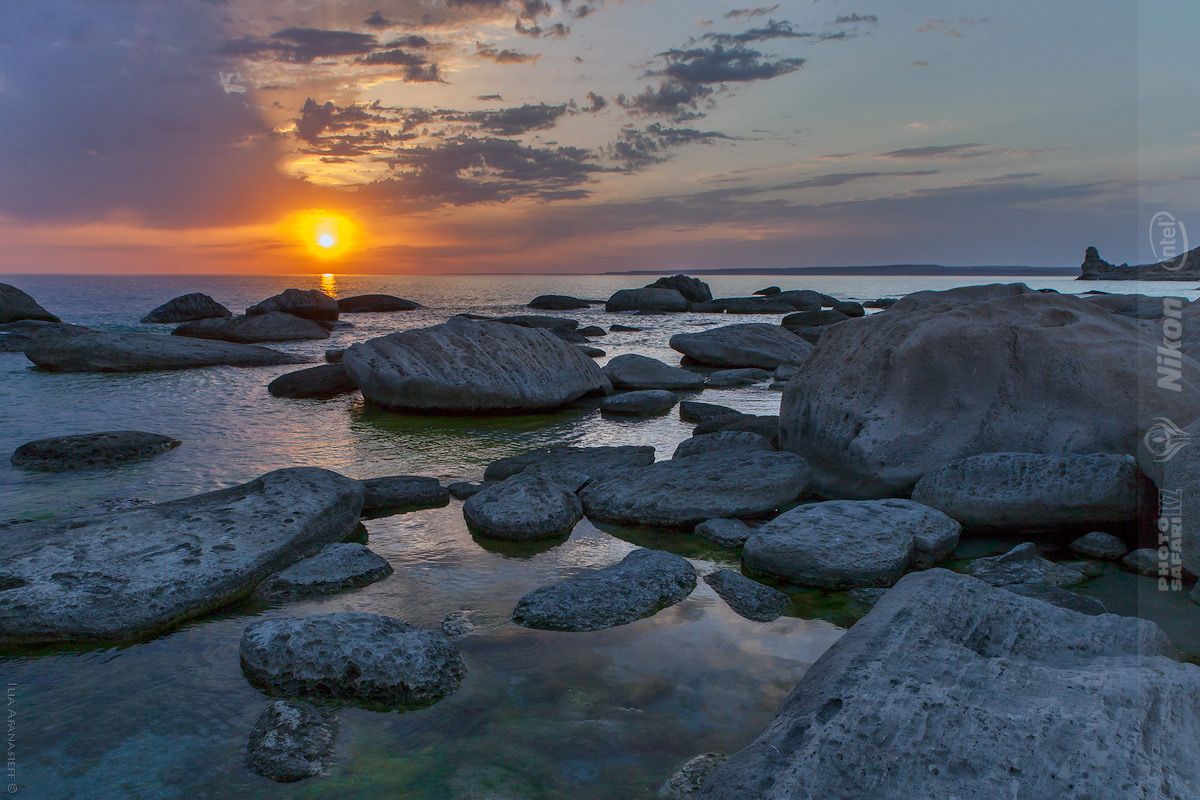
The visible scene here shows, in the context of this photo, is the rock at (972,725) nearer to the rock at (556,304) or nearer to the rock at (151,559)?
the rock at (151,559)

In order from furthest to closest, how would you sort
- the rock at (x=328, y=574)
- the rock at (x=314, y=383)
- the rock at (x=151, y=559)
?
the rock at (x=314, y=383) → the rock at (x=328, y=574) → the rock at (x=151, y=559)

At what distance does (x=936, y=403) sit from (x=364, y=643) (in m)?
5.74

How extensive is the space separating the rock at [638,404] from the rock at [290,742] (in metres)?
9.40

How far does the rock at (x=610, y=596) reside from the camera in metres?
4.88

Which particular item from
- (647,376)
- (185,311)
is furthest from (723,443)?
(185,311)

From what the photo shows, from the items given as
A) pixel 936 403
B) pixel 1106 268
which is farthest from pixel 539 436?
pixel 1106 268

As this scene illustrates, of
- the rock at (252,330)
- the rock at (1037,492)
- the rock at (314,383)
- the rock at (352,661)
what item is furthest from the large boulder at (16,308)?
the rock at (1037,492)

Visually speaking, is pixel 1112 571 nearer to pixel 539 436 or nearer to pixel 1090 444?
pixel 1090 444

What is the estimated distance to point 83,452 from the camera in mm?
8992

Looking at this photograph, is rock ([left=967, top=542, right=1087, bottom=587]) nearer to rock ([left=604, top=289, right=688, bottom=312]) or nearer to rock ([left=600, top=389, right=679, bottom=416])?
rock ([left=600, top=389, right=679, bottom=416])

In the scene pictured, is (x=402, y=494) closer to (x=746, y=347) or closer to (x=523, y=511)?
(x=523, y=511)

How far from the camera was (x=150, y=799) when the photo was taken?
3.21 m

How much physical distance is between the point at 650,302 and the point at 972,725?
47927 millimetres

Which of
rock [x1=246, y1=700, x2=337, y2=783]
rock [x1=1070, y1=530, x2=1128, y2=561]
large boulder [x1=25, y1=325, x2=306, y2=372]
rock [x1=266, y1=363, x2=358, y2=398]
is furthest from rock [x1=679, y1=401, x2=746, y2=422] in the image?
large boulder [x1=25, y1=325, x2=306, y2=372]
